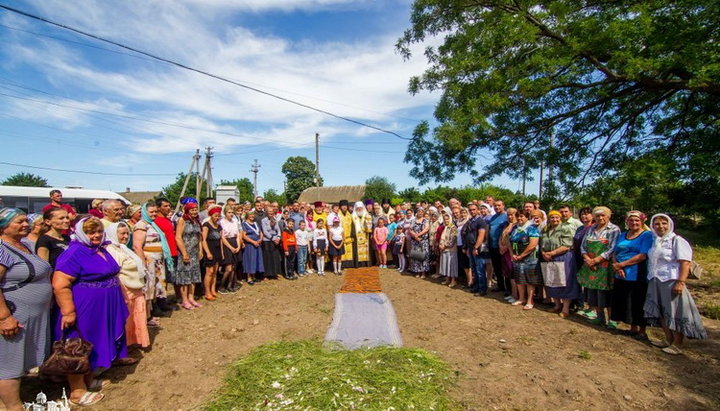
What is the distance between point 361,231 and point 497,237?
158 inches

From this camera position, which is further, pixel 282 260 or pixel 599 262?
pixel 282 260

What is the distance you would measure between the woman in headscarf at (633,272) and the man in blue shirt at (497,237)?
2.00m

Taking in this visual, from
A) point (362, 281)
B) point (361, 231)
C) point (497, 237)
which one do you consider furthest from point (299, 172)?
point (497, 237)

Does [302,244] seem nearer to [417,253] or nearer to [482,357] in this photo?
[417,253]

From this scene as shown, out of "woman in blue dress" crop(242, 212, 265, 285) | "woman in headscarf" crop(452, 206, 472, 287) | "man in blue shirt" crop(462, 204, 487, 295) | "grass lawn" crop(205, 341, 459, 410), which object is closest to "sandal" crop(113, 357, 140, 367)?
"grass lawn" crop(205, 341, 459, 410)

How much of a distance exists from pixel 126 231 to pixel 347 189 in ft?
136

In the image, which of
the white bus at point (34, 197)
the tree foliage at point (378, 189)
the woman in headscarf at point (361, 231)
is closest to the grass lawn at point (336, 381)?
the woman in headscarf at point (361, 231)

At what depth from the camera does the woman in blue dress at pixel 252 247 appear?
7707 mm

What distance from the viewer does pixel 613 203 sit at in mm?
7242

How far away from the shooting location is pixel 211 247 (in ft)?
21.3

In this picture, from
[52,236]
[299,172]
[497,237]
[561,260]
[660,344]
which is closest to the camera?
[52,236]

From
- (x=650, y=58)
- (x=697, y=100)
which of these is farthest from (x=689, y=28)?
(x=697, y=100)

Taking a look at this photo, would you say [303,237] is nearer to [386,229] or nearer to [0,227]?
[386,229]

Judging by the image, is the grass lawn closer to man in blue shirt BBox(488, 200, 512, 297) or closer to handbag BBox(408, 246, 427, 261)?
man in blue shirt BBox(488, 200, 512, 297)
